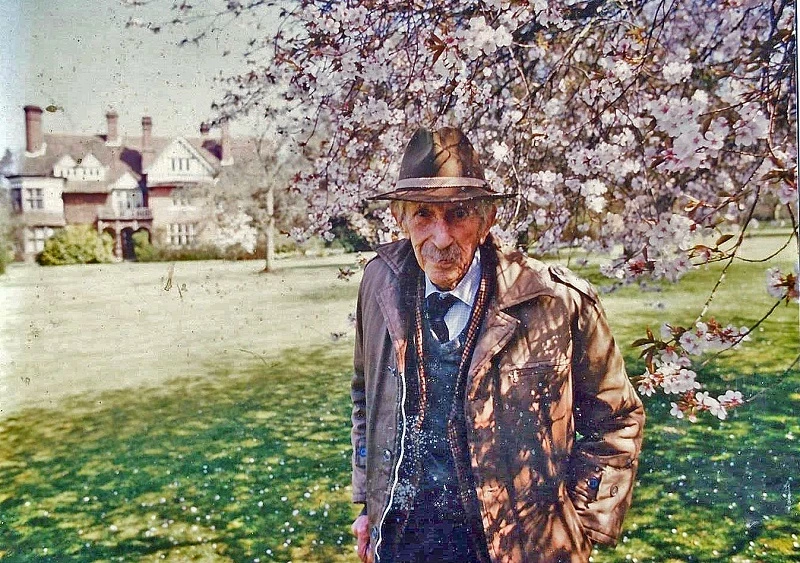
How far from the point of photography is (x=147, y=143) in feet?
8.07

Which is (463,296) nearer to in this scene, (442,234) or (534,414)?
(442,234)

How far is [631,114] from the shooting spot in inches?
90.6

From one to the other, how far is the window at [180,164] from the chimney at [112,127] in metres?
0.21

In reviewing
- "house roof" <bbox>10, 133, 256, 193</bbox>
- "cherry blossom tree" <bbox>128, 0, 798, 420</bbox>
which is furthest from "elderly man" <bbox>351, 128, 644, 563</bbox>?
"house roof" <bbox>10, 133, 256, 193</bbox>

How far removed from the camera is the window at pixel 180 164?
8.12ft

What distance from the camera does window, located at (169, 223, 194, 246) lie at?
2488 mm

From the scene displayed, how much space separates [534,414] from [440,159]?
818 millimetres

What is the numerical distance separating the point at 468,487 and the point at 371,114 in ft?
4.31

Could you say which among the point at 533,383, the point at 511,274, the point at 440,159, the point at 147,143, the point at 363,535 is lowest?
the point at 363,535

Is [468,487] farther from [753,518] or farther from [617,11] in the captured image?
[617,11]

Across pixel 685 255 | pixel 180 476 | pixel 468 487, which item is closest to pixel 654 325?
pixel 685 255

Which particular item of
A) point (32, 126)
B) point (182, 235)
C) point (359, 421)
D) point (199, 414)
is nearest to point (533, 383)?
point (359, 421)

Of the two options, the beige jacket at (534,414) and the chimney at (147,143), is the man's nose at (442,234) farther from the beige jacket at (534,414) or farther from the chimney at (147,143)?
the chimney at (147,143)

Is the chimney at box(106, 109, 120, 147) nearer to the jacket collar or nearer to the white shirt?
the jacket collar
